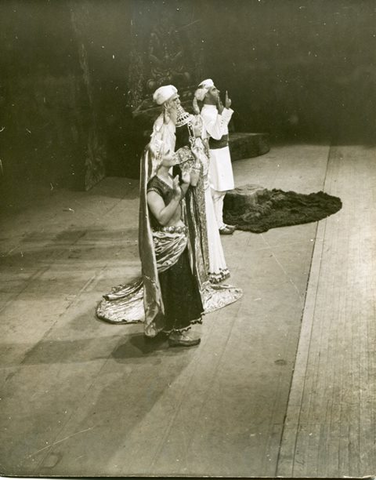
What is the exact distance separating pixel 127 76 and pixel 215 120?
80cm

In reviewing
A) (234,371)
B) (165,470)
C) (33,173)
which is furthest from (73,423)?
(33,173)

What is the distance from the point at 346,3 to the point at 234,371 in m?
2.31

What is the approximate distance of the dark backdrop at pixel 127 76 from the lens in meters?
4.64

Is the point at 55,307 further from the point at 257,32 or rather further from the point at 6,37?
the point at 257,32

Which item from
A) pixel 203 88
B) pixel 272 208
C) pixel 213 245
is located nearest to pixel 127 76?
pixel 203 88

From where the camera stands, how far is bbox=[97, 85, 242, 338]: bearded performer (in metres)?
4.88

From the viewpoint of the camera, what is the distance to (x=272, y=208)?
598cm

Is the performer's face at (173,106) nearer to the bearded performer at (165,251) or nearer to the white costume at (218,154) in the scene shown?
the bearded performer at (165,251)

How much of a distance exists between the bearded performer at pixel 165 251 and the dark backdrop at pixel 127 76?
0.75 feet

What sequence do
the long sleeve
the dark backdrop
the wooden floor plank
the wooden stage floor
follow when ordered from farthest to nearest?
the long sleeve
the dark backdrop
the wooden stage floor
the wooden floor plank

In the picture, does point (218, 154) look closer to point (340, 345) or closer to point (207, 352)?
point (207, 352)

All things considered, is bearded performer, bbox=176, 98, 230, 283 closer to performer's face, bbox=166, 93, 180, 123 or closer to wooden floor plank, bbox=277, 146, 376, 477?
performer's face, bbox=166, 93, 180, 123

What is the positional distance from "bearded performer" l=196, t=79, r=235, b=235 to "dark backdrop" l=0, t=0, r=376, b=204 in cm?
9

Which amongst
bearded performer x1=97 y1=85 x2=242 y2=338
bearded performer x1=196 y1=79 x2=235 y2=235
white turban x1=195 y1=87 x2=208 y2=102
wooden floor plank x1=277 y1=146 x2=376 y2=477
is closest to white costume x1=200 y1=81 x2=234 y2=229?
bearded performer x1=196 y1=79 x2=235 y2=235
